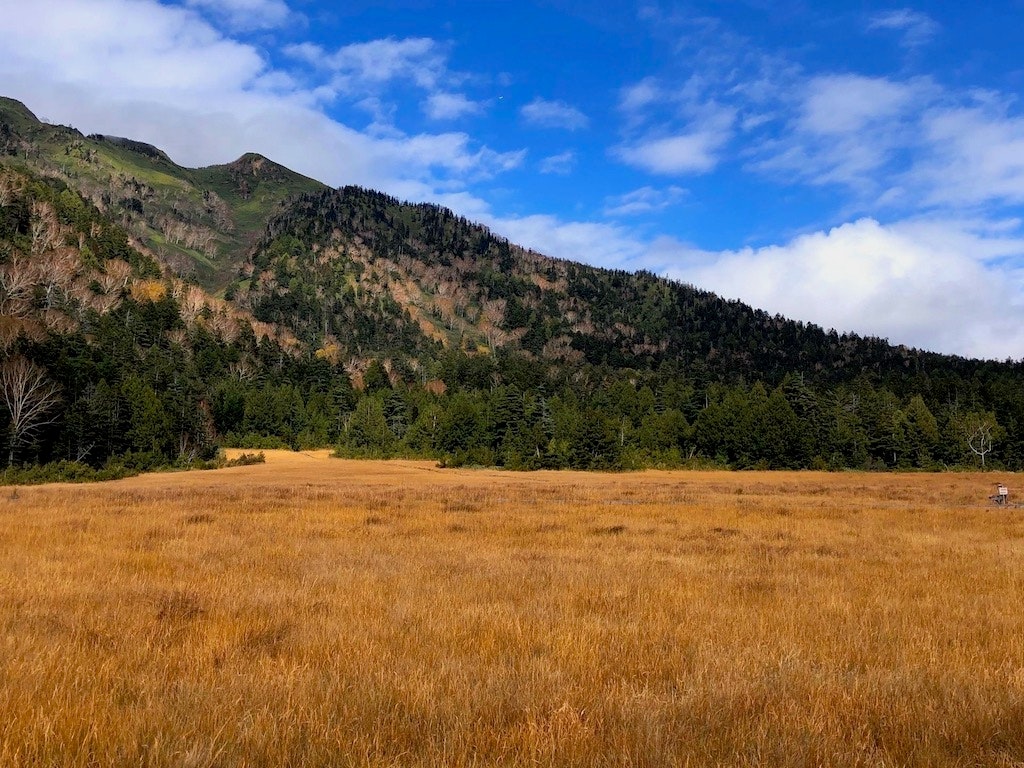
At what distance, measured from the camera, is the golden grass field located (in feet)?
13.9

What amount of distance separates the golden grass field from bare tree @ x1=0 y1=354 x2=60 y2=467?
4772cm

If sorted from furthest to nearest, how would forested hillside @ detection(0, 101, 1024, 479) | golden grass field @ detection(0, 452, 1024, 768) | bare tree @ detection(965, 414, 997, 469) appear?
bare tree @ detection(965, 414, 997, 469), forested hillside @ detection(0, 101, 1024, 479), golden grass field @ detection(0, 452, 1024, 768)

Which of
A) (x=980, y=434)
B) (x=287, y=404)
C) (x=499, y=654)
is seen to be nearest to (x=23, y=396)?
(x=287, y=404)

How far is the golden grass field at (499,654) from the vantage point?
13.9 feet

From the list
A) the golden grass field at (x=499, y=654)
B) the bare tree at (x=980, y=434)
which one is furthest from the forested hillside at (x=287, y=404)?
the golden grass field at (x=499, y=654)

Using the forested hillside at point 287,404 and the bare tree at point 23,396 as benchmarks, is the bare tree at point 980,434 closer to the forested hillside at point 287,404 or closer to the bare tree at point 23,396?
the forested hillside at point 287,404

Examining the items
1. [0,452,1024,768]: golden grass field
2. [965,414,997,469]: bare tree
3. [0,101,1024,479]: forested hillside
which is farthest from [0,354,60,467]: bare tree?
[965,414,997,469]: bare tree

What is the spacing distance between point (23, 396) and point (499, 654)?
6294 centimetres

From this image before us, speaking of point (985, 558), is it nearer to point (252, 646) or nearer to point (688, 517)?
point (688, 517)

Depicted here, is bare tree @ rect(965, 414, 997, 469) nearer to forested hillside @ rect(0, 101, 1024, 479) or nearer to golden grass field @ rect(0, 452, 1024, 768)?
forested hillside @ rect(0, 101, 1024, 479)

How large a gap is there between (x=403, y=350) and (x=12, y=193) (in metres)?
96.2

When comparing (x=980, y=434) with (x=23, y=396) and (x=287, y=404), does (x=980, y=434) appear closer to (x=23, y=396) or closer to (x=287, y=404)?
(x=287, y=404)

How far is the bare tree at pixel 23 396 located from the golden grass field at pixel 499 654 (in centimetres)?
4772

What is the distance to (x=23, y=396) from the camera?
52812mm
